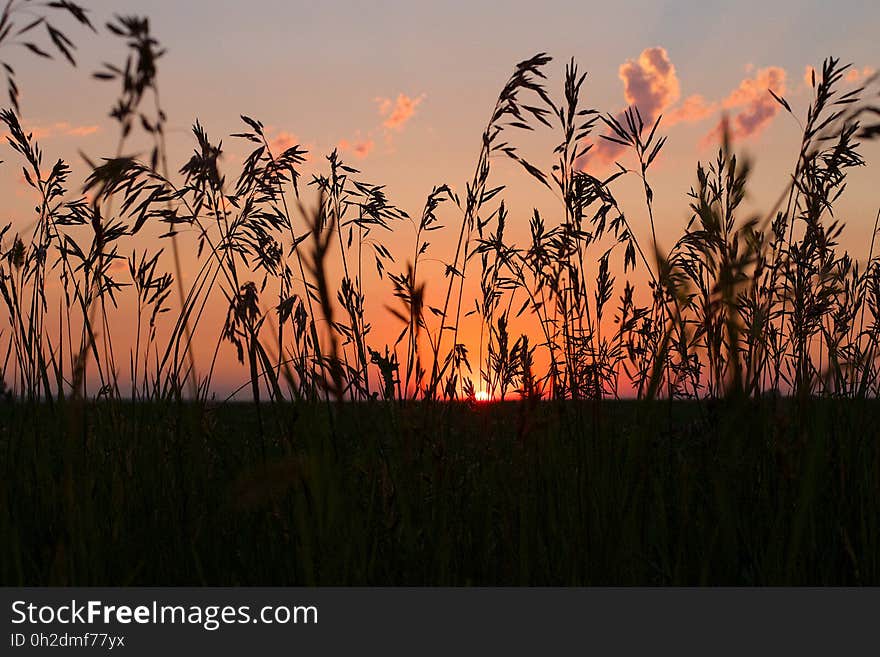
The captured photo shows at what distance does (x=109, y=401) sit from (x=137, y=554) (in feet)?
3.27

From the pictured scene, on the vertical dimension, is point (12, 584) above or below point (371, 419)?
below

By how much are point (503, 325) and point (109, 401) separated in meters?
1.80

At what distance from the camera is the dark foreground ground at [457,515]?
1.99m

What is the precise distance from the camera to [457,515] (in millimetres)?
2561

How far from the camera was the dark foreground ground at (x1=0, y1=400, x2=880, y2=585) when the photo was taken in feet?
6.52
